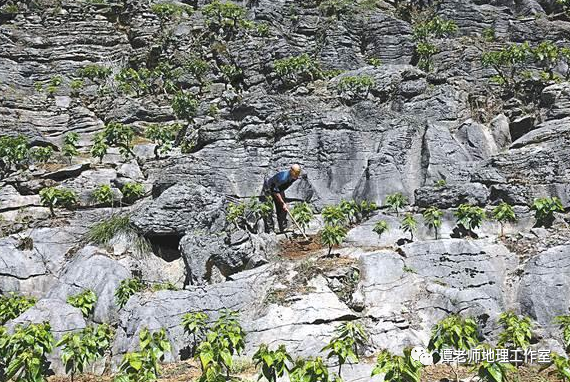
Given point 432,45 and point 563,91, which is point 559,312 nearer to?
point 563,91

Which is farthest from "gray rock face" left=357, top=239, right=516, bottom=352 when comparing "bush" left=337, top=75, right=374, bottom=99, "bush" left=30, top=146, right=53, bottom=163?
"bush" left=30, top=146, right=53, bottom=163

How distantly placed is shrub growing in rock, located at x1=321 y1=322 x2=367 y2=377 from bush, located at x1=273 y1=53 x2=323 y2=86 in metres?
14.2

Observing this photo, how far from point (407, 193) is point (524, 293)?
5.12 meters

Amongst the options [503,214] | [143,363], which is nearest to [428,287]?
[503,214]

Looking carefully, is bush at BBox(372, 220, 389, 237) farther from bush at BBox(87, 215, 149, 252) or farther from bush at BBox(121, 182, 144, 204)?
bush at BBox(121, 182, 144, 204)

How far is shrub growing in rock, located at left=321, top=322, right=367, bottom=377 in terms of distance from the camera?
21.9ft

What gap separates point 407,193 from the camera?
47.0ft

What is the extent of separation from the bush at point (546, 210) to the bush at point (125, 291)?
10097 millimetres

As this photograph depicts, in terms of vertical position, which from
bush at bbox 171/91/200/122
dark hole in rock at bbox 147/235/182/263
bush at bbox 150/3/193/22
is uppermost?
bush at bbox 150/3/193/22

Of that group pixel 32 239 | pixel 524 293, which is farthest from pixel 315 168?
pixel 32 239

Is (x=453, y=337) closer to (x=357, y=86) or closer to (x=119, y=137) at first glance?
(x=357, y=86)

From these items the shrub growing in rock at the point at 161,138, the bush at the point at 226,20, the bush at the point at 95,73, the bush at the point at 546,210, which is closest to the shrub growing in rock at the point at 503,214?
the bush at the point at 546,210

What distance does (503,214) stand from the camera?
1191cm

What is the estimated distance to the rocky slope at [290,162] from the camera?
961 cm
